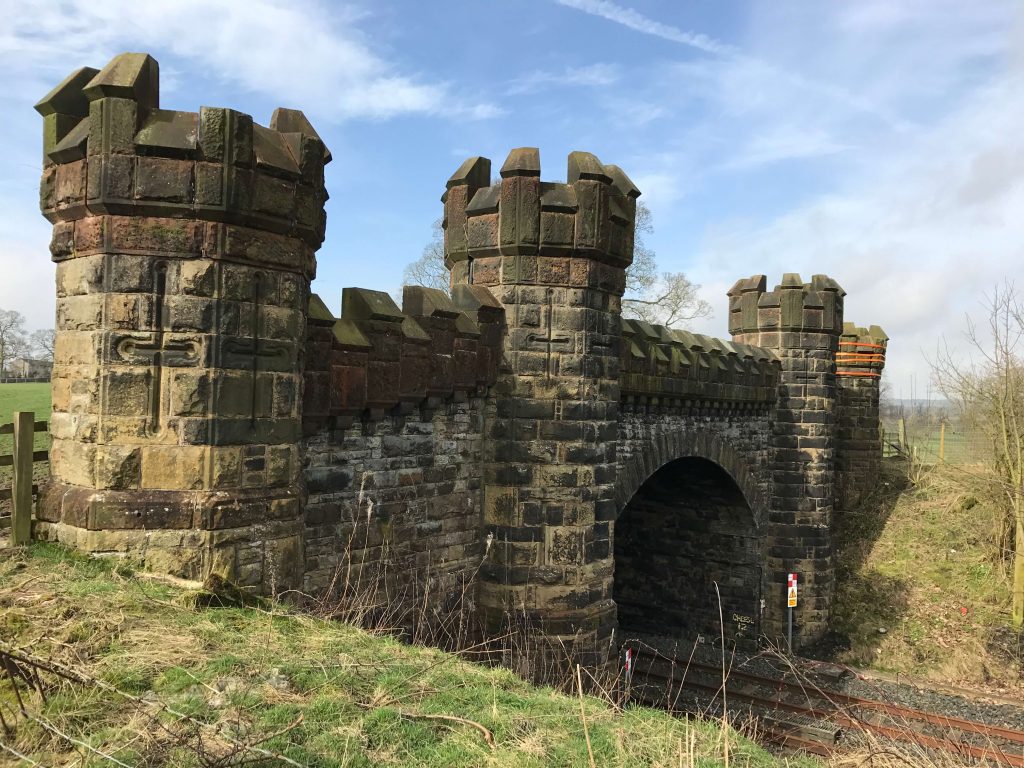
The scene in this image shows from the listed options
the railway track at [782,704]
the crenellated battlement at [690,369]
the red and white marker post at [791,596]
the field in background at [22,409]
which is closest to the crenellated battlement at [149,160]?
the field in background at [22,409]

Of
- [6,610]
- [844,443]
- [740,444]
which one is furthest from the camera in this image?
[844,443]

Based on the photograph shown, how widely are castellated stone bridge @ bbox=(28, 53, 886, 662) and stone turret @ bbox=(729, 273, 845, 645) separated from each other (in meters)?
1.96

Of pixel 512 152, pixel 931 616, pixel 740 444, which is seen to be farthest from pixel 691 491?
pixel 512 152

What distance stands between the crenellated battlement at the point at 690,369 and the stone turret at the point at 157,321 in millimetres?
6445

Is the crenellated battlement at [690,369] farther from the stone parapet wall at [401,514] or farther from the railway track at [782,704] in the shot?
the railway track at [782,704]

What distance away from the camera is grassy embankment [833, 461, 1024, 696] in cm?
1580

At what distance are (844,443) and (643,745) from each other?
19824mm

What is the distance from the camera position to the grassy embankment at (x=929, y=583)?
51.9 feet

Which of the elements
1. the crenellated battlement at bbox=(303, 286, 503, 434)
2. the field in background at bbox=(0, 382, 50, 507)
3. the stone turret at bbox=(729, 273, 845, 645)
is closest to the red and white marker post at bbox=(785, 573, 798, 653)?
the stone turret at bbox=(729, 273, 845, 645)

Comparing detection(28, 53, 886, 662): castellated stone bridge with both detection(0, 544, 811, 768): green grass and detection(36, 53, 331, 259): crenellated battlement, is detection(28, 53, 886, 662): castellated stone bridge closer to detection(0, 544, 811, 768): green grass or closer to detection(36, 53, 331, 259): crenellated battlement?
detection(36, 53, 331, 259): crenellated battlement

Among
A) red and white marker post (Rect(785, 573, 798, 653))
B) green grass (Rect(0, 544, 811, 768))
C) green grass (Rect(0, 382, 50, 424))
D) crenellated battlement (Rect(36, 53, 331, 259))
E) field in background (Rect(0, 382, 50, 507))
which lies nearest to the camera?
green grass (Rect(0, 544, 811, 768))

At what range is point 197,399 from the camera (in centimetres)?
548

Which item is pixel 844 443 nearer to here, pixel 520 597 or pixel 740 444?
pixel 740 444

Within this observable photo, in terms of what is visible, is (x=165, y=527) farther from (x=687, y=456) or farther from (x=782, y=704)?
(x=782, y=704)
